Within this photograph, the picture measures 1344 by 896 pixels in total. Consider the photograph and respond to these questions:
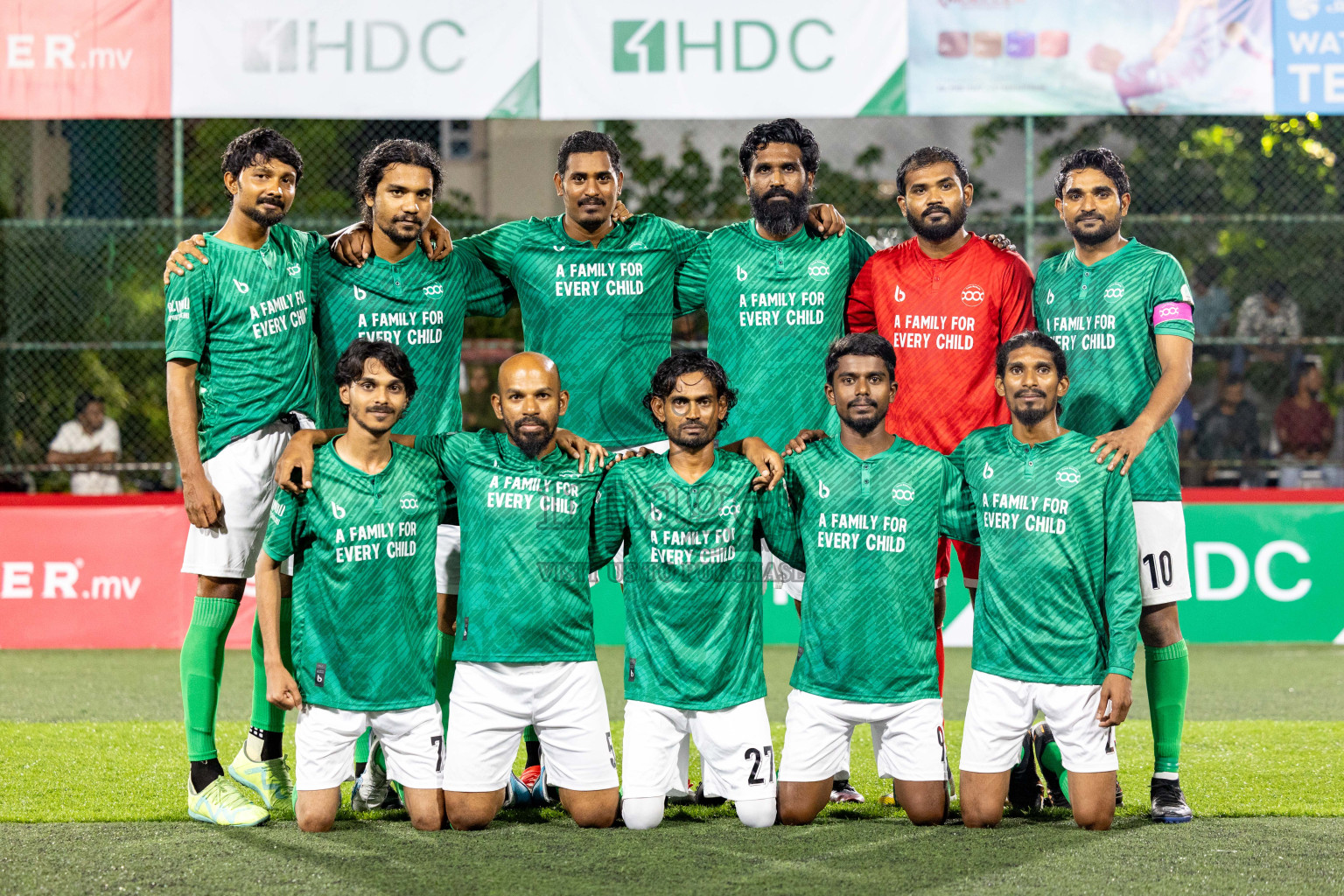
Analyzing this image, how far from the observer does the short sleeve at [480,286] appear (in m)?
5.25

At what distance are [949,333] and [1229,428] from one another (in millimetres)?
7599

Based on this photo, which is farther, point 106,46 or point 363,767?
point 106,46

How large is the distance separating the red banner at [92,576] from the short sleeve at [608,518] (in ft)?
16.4

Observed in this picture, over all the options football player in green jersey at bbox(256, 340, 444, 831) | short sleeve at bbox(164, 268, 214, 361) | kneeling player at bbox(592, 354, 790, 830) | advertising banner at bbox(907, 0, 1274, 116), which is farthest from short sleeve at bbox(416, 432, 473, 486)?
advertising banner at bbox(907, 0, 1274, 116)

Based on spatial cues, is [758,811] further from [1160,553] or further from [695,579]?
[1160,553]

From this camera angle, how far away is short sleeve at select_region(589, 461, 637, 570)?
4.66 meters

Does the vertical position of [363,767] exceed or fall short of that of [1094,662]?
it falls short

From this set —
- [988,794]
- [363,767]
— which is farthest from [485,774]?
[988,794]

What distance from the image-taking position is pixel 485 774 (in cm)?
453

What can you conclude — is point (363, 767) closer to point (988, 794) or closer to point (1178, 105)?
point (988, 794)

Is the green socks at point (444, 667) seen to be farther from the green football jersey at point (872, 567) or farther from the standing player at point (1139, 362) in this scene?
the standing player at point (1139, 362)

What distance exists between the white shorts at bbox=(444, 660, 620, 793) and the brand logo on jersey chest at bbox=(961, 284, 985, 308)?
6.29ft

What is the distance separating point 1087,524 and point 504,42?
7084 millimetres

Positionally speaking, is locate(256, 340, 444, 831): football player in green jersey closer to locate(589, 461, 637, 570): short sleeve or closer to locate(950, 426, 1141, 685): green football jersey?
locate(589, 461, 637, 570): short sleeve
